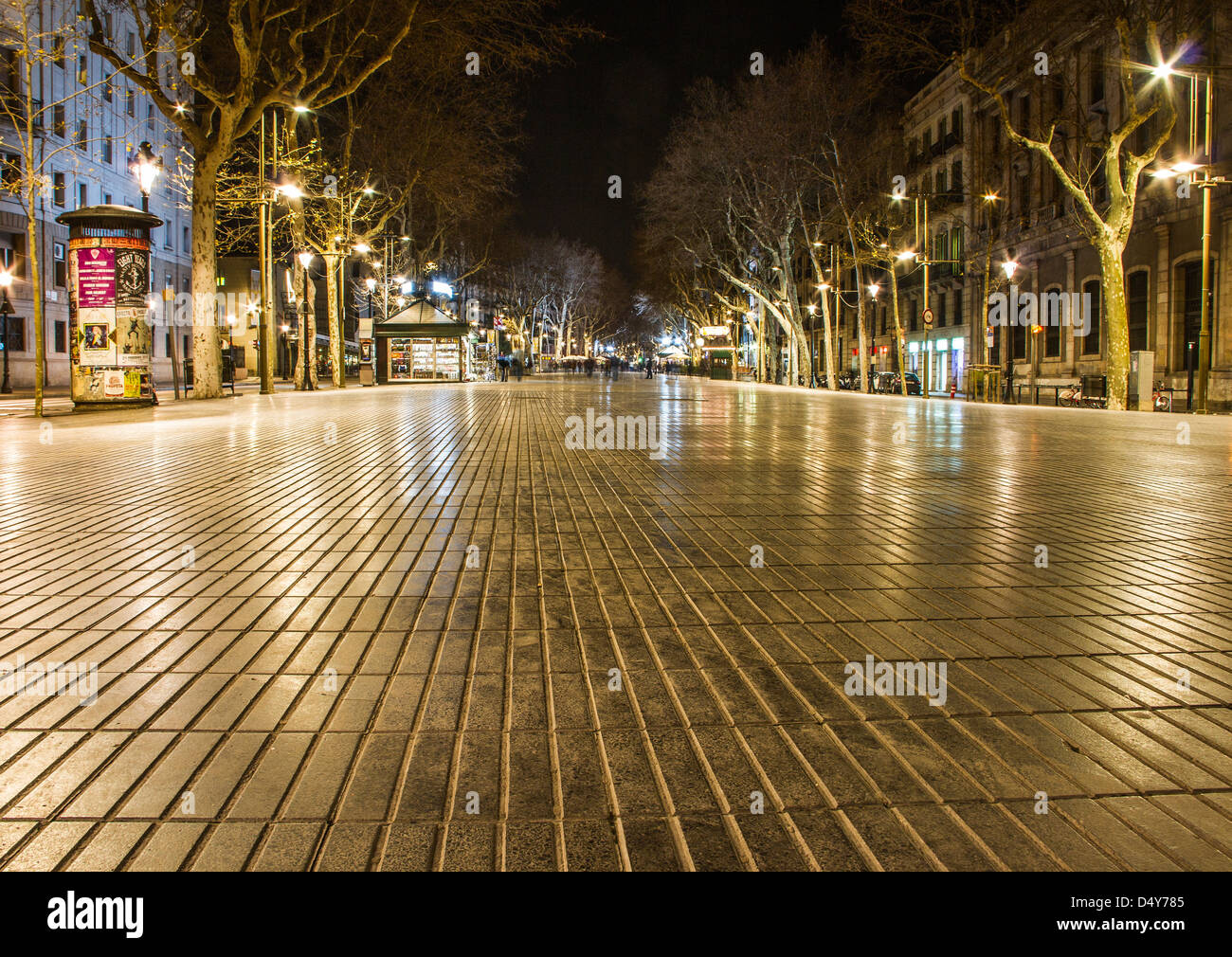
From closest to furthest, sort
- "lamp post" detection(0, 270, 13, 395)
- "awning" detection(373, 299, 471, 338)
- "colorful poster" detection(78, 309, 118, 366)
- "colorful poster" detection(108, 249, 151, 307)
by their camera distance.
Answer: "colorful poster" detection(108, 249, 151, 307), "colorful poster" detection(78, 309, 118, 366), "lamp post" detection(0, 270, 13, 395), "awning" detection(373, 299, 471, 338)

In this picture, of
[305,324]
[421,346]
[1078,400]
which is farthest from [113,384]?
[421,346]

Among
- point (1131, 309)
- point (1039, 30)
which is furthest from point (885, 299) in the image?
point (1039, 30)

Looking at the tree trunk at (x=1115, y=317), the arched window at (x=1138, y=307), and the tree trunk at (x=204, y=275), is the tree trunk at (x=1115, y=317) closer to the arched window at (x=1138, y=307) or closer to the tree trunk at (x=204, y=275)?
the arched window at (x=1138, y=307)

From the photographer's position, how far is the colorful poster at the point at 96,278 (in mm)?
21234

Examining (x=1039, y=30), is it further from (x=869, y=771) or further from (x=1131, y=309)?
(x=869, y=771)

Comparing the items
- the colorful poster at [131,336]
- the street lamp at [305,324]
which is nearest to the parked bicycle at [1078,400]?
the colorful poster at [131,336]

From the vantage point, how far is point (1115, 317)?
2634 centimetres

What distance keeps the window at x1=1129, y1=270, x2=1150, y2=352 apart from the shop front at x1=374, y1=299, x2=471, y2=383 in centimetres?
2772

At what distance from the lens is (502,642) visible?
4.79 metres

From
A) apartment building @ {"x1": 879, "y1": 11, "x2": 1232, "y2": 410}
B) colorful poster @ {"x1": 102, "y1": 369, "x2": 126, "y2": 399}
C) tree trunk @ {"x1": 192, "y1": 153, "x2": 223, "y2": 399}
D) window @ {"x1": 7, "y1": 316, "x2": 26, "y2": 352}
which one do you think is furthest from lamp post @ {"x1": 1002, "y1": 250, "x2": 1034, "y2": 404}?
window @ {"x1": 7, "y1": 316, "x2": 26, "y2": 352}

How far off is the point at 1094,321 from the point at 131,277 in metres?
31.5

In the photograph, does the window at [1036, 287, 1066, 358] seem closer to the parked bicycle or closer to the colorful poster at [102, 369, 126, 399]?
the parked bicycle

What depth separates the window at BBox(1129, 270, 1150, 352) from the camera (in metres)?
33.4

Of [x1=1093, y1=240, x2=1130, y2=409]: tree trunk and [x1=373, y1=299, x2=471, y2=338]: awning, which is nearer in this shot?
[x1=1093, y1=240, x2=1130, y2=409]: tree trunk
